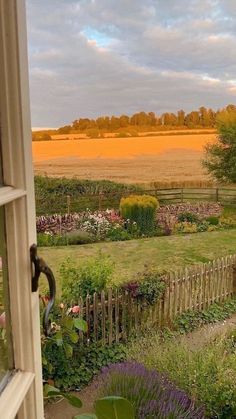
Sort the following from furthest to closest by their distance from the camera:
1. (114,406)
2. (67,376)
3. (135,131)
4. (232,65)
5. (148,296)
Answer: (135,131) → (232,65) → (148,296) → (67,376) → (114,406)

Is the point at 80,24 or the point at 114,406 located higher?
the point at 80,24

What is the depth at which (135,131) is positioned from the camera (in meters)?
7.75

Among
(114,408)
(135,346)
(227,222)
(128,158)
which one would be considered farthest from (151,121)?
(114,408)

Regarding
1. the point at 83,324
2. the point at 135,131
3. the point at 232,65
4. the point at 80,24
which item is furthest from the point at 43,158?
the point at 83,324

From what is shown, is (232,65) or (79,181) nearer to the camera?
(232,65)

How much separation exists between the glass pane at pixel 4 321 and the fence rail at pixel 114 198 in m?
6.88

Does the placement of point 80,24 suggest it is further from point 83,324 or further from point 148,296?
point 83,324

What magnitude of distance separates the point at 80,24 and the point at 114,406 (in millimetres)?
6022

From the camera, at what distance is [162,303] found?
12.5 feet

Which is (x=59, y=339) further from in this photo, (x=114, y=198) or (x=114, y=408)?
(x=114, y=198)

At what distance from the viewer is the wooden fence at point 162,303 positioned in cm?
334

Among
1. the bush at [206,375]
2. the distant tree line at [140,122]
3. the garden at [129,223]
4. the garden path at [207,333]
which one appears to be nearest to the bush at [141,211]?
the garden at [129,223]

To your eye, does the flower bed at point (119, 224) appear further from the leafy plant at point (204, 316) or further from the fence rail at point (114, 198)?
the leafy plant at point (204, 316)

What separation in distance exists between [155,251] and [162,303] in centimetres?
297
